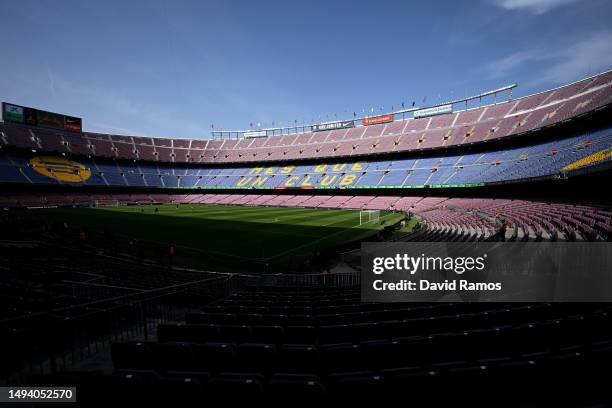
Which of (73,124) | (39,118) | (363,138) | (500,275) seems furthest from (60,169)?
(500,275)

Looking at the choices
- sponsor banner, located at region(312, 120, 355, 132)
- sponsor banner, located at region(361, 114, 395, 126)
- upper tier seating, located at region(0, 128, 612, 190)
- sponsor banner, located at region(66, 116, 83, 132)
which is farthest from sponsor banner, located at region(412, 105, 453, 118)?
sponsor banner, located at region(66, 116, 83, 132)

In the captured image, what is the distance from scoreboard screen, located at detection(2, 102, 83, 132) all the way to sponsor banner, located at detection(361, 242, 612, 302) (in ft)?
285

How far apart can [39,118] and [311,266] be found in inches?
3319

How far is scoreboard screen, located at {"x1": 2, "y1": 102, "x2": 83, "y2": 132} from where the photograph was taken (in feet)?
204

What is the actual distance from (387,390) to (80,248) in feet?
71.6

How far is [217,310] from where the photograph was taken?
7492mm

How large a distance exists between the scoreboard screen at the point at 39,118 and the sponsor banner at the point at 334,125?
209 ft

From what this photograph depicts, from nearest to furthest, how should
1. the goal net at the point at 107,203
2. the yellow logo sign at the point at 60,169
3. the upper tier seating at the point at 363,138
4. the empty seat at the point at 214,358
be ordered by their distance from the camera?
the empty seat at the point at 214,358
the upper tier seating at the point at 363,138
the goal net at the point at 107,203
the yellow logo sign at the point at 60,169

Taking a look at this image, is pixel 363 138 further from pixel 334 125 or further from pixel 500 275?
pixel 500 275

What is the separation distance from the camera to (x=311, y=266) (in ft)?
56.3

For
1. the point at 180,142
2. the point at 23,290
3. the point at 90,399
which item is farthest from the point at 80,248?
the point at 180,142

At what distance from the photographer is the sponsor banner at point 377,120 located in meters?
75.8

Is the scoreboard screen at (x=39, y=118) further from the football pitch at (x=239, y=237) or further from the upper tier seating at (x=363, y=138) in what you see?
the football pitch at (x=239, y=237)

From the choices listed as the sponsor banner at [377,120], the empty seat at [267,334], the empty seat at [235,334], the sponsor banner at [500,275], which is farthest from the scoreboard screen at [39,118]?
the empty seat at [267,334]
